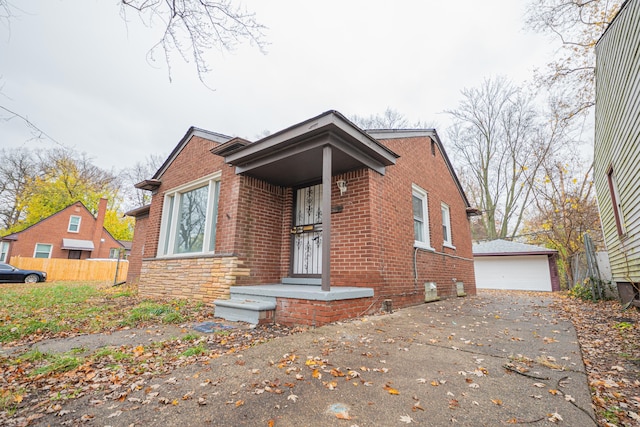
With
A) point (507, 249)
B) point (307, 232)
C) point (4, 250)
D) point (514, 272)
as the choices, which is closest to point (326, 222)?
point (307, 232)

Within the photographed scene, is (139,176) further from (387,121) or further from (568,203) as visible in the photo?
(568,203)

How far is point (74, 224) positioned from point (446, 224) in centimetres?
2892

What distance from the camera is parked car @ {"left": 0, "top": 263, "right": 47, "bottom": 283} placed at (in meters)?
14.0

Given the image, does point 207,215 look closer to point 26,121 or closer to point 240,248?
point 240,248

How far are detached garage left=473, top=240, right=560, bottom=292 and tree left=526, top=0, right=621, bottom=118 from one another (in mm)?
8065

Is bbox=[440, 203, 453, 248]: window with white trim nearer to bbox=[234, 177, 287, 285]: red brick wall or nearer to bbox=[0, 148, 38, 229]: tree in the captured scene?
bbox=[234, 177, 287, 285]: red brick wall

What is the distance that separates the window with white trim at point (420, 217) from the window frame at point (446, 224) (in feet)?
4.14

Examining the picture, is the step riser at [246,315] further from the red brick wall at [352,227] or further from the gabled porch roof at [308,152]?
the gabled porch roof at [308,152]

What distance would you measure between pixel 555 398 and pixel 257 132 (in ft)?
76.0

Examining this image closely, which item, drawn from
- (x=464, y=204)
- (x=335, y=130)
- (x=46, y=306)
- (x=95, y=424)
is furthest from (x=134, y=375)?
(x=464, y=204)

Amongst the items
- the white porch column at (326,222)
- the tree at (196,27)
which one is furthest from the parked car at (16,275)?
the white porch column at (326,222)

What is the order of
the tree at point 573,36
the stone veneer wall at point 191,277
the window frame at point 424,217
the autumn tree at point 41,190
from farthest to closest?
the autumn tree at point 41,190 < the tree at point 573,36 < the window frame at point 424,217 < the stone veneer wall at point 191,277

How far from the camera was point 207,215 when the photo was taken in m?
6.35

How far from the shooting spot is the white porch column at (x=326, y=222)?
13.1 ft
